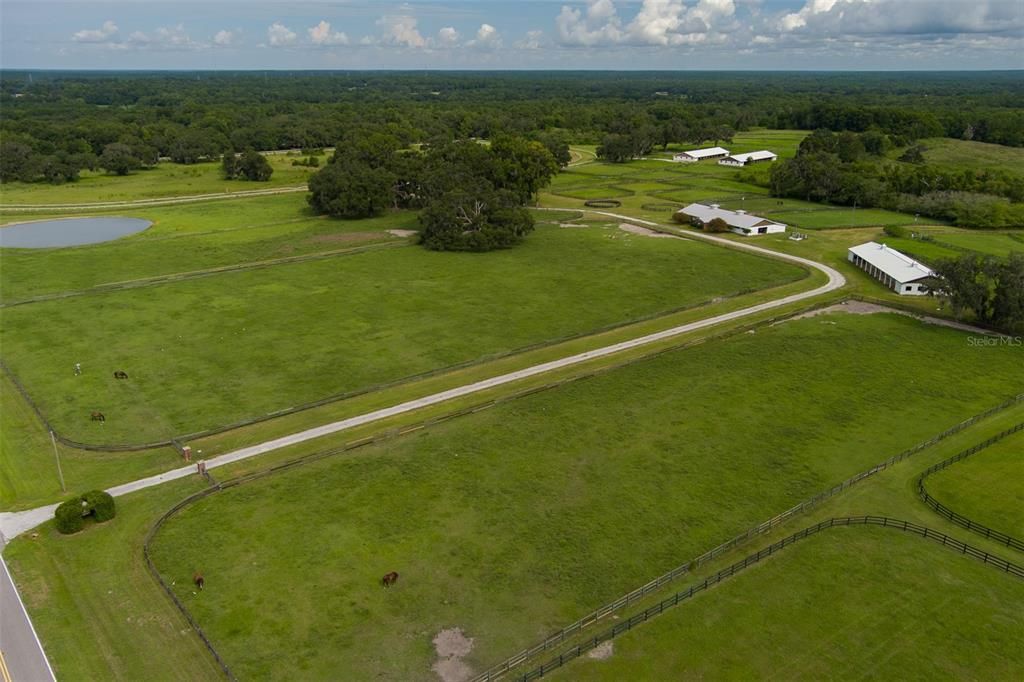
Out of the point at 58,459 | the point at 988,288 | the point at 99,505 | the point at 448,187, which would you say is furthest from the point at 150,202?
the point at 988,288

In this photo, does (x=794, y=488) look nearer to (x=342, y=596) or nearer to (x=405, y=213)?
(x=342, y=596)

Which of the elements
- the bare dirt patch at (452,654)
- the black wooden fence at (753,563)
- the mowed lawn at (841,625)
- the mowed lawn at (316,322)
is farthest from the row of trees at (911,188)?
the bare dirt patch at (452,654)

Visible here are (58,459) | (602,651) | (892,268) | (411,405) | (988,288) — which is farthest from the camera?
(892,268)

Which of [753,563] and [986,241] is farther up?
[986,241]

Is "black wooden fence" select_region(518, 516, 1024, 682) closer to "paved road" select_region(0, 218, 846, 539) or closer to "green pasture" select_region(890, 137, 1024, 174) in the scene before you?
"paved road" select_region(0, 218, 846, 539)

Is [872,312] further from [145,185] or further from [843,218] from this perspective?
[145,185]

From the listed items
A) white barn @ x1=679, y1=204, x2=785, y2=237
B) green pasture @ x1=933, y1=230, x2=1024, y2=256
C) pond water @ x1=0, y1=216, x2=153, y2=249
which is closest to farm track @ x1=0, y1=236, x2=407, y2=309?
pond water @ x1=0, y1=216, x2=153, y2=249

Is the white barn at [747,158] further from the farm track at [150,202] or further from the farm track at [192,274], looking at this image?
the farm track at [192,274]

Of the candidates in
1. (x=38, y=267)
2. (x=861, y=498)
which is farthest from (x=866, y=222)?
(x=38, y=267)
